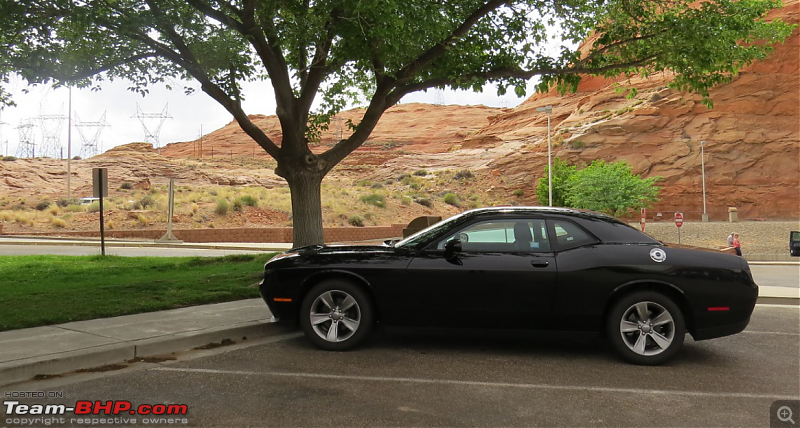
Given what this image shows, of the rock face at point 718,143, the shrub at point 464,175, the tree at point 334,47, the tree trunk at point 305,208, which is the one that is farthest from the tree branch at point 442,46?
the shrub at point 464,175

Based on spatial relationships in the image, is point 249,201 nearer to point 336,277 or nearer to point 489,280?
point 336,277

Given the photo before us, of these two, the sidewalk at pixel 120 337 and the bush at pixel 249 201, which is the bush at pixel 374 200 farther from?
the sidewalk at pixel 120 337

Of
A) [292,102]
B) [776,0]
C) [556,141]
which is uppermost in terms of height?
[556,141]

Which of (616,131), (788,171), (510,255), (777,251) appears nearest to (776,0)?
(510,255)

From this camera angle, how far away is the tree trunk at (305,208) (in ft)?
33.8

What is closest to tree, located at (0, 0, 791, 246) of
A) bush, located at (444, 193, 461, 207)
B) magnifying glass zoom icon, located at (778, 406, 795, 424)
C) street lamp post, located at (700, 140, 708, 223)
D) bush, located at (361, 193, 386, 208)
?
magnifying glass zoom icon, located at (778, 406, 795, 424)

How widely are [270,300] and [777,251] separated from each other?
30.1 m

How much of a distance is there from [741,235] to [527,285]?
33470mm

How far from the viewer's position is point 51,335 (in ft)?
19.7

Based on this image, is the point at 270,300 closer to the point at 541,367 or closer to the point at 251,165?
the point at 541,367

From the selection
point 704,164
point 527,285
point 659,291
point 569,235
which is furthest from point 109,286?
point 704,164

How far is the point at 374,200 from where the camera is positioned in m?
43.2

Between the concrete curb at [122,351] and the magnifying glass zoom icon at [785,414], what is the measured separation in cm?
494

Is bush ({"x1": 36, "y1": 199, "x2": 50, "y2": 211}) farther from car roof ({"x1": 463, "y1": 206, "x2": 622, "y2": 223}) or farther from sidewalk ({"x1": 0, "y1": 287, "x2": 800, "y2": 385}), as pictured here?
car roof ({"x1": 463, "y1": 206, "x2": 622, "y2": 223})
